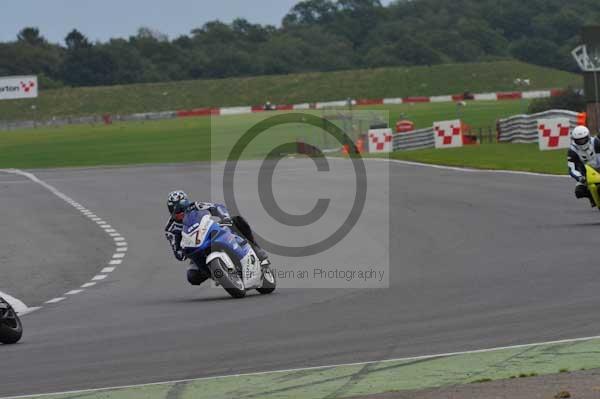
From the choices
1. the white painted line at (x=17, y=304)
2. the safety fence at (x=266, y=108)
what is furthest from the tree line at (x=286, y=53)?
the white painted line at (x=17, y=304)

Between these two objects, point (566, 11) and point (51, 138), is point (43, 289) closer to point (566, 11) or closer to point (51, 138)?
point (51, 138)

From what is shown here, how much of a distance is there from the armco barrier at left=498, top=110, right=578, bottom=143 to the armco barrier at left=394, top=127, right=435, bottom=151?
8.41 feet

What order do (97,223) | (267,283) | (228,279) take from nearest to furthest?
(228,279) < (267,283) < (97,223)

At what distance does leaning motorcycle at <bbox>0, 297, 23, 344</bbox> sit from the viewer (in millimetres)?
12883

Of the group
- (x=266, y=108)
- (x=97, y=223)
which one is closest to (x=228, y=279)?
(x=97, y=223)

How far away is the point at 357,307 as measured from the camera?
13.9 metres

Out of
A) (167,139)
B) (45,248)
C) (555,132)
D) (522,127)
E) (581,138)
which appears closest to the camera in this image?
(581,138)

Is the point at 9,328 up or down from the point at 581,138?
down

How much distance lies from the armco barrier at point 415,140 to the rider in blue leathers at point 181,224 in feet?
120

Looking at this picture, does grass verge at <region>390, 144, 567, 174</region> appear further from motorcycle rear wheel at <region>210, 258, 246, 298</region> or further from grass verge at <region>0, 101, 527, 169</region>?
motorcycle rear wheel at <region>210, 258, 246, 298</region>

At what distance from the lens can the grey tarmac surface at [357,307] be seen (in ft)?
35.1

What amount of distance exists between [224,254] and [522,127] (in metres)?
35.5

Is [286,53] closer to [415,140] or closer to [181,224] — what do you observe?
[415,140]

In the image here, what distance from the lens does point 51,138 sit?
89938mm
